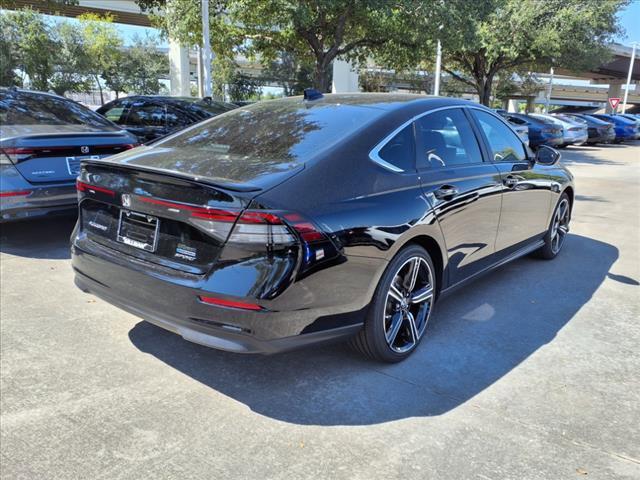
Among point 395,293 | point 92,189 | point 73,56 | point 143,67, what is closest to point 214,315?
point 395,293

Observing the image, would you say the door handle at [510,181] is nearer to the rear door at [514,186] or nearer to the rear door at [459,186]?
the rear door at [514,186]

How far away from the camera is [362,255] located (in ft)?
9.73

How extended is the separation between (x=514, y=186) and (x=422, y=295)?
161 centimetres

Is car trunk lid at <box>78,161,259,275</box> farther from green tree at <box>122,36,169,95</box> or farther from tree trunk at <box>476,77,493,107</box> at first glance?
green tree at <box>122,36,169,95</box>

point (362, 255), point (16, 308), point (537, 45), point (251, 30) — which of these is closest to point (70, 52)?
point (251, 30)

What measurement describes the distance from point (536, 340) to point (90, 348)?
3118 mm

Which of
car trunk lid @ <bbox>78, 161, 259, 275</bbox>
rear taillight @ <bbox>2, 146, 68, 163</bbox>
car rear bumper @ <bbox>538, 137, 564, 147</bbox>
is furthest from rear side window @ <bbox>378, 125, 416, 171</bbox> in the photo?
car rear bumper @ <bbox>538, 137, 564, 147</bbox>

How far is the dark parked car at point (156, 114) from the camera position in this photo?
8688 millimetres

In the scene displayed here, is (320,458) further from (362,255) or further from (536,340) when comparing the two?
(536,340)

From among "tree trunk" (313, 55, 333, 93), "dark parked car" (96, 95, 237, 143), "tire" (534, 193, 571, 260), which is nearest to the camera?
"tire" (534, 193, 571, 260)

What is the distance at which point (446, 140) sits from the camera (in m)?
3.93

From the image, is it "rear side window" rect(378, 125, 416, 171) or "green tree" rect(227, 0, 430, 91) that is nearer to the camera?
"rear side window" rect(378, 125, 416, 171)

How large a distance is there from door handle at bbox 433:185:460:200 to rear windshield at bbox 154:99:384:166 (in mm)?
648

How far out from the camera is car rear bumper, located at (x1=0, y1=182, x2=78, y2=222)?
17.0 ft
